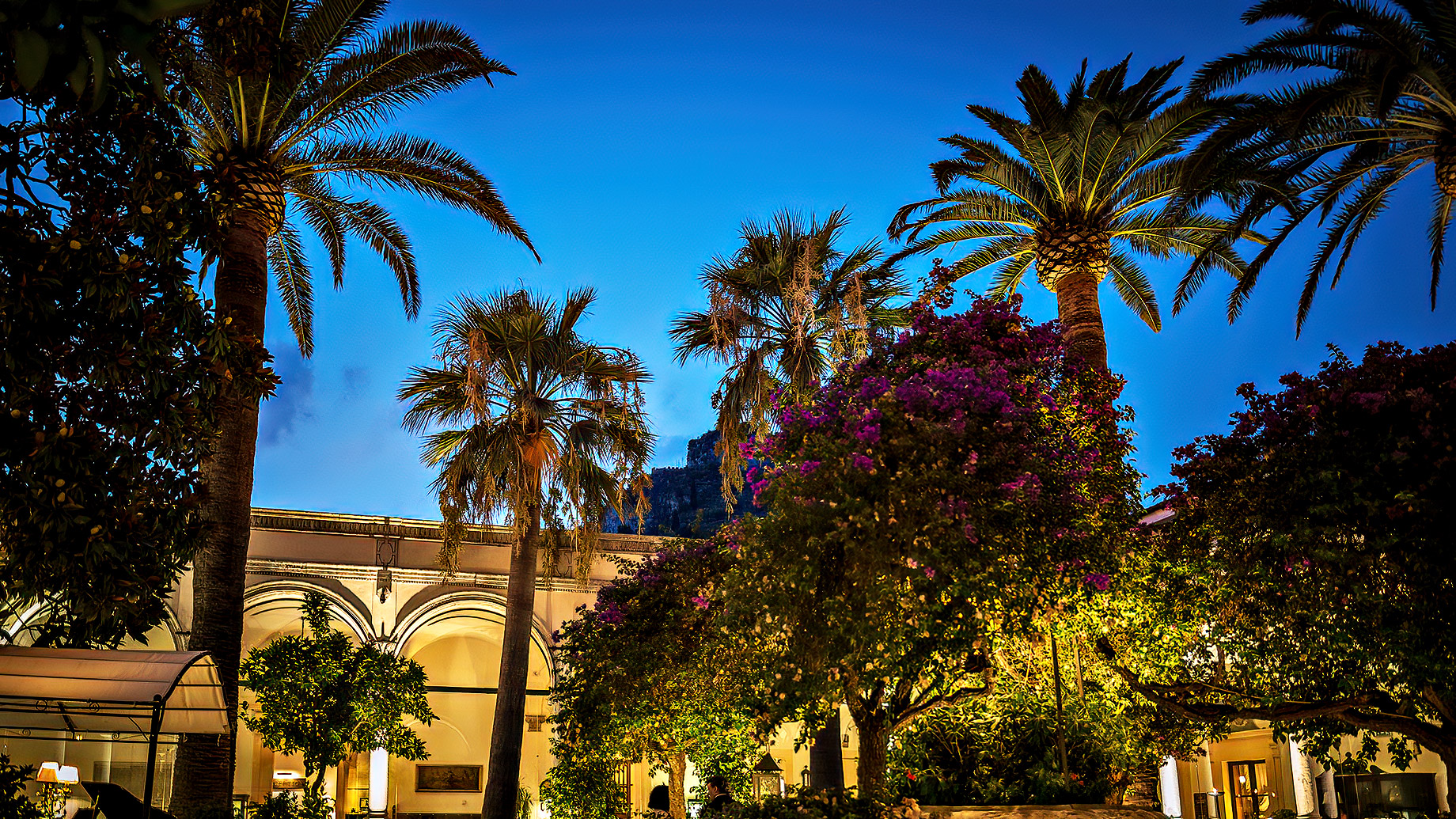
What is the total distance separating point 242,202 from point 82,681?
6812 millimetres

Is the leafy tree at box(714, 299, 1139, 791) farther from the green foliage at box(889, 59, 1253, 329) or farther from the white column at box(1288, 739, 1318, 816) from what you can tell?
the white column at box(1288, 739, 1318, 816)

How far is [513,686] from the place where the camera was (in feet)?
60.6

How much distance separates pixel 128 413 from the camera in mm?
7031

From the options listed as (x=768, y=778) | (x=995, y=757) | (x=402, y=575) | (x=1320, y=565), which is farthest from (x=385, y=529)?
(x=1320, y=565)

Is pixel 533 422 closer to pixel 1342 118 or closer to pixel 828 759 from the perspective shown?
pixel 828 759

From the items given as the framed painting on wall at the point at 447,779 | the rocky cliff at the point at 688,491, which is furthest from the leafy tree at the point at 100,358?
the rocky cliff at the point at 688,491

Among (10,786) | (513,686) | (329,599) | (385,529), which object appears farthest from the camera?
(385,529)

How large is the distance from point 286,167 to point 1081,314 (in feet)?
33.5

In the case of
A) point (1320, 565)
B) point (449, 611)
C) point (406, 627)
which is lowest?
point (1320, 565)

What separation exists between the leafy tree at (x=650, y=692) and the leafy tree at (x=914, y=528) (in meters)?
4.83

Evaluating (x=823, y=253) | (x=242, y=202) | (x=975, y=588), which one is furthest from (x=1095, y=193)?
(x=242, y=202)

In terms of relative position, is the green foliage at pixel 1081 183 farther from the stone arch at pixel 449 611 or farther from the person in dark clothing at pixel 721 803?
the stone arch at pixel 449 611

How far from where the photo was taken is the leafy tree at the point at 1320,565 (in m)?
8.91

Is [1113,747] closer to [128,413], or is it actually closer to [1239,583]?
[1239,583]
